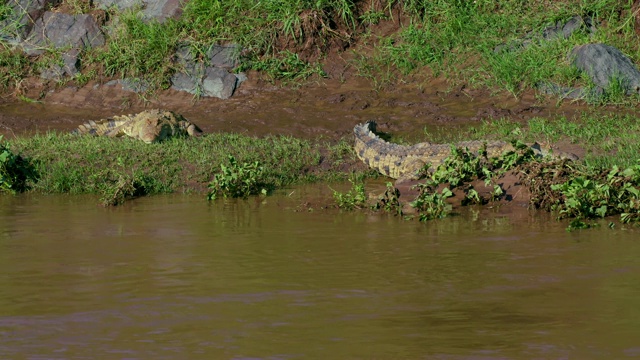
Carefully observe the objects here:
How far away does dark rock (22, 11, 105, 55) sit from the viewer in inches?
494

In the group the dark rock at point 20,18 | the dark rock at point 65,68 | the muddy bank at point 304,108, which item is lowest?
the muddy bank at point 304,108

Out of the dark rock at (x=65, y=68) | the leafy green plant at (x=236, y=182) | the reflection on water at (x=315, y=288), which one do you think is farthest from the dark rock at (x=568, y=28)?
the dark rock at (x=65, y=68)

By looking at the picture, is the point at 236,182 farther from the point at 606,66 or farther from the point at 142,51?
the point at 606,66

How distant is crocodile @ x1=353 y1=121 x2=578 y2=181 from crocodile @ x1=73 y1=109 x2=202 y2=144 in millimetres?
1899

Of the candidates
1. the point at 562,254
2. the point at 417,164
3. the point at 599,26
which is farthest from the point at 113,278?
the point at 599,26

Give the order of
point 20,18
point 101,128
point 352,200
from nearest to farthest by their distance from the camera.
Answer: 1. point 352,200
2. point 101,128
3. point 20,18

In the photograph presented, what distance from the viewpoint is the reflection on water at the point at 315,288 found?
4355mm

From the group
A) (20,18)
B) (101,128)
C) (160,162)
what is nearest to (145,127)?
(101,128)

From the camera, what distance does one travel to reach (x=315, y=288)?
522cm

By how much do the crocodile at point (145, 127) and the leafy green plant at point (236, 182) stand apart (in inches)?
70.5

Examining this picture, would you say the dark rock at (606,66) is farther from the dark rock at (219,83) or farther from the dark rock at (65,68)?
the dark rock at (65,68)

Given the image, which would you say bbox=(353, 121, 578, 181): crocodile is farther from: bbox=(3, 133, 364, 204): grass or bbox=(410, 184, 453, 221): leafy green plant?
bbox=(410, 184, 453, 221): leafy green plant

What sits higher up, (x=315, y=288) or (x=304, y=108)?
(x=304, y=108)

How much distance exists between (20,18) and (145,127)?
395cm
